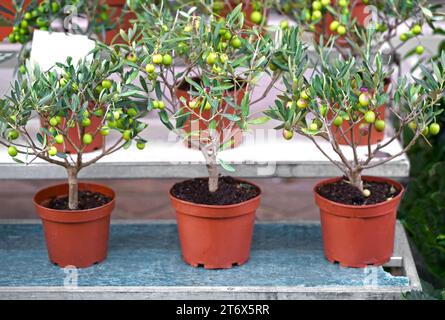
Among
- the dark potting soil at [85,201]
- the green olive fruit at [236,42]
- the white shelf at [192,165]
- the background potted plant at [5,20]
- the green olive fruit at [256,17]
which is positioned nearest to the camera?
the green olive fruit at [236,42]

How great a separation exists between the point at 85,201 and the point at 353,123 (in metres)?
0.87

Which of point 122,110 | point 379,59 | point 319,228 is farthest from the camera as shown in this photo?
point 319,228

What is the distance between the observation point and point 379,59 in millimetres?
2285

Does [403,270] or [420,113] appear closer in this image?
[420,113]

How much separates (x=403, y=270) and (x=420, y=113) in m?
Answer: 0.53

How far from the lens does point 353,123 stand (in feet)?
7.72

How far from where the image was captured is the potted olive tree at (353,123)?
7.55ft

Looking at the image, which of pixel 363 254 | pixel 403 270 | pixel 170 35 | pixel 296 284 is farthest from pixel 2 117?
pixel 403 270

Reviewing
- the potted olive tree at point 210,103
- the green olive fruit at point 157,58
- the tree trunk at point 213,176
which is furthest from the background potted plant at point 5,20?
the tree trunk at point 213,176

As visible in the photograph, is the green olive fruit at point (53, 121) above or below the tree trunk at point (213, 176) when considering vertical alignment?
above

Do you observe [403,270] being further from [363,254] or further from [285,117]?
[285,117]

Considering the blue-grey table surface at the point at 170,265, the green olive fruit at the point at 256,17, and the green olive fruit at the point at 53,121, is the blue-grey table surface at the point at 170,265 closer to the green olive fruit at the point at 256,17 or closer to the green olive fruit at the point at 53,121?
the green olive fruit at the point at 53,121

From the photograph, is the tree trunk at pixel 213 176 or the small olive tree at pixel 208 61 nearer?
the small olive tree at pixel 208 61

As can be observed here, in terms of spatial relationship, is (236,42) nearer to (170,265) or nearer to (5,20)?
(170,265)
